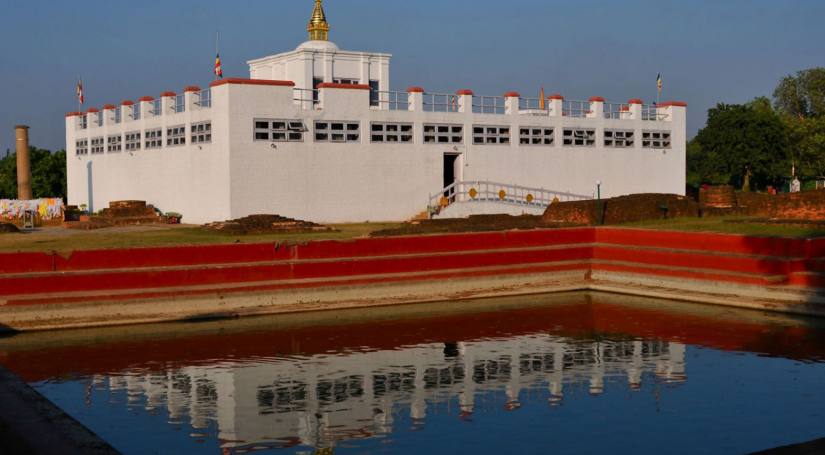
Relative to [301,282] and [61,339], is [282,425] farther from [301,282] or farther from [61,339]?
[301,282]

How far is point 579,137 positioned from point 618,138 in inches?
111

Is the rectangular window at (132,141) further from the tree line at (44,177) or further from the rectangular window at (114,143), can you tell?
the tree line at (44,177)

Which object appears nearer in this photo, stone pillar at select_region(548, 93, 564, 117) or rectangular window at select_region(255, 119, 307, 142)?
rectangular window at select_region(255, 119, 307, 142)

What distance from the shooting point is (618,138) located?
56.3 m

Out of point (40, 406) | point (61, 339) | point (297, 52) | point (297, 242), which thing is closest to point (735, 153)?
point (297, 52)

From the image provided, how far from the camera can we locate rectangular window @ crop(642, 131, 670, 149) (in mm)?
57394

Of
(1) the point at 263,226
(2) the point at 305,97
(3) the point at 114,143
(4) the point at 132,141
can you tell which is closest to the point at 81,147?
(3) the point at 114,143

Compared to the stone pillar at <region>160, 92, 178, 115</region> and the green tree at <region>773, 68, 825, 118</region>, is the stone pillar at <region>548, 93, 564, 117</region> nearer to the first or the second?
the stone pillar at <region>160, 92, 178, 115</region>

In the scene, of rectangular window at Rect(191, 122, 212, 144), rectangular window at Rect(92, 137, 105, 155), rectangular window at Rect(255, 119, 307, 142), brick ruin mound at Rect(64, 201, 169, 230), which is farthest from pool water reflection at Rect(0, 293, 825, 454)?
rectangular window at Rect(92, 137, 105, 155)

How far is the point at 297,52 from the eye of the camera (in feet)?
173

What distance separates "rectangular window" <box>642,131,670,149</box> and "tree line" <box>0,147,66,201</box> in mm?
53080

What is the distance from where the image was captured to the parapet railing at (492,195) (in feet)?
160

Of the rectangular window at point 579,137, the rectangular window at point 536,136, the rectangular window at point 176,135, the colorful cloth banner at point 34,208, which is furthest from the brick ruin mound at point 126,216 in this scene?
the rectangular window at point 579,137

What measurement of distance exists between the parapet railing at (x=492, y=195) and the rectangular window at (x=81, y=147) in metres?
24.4
